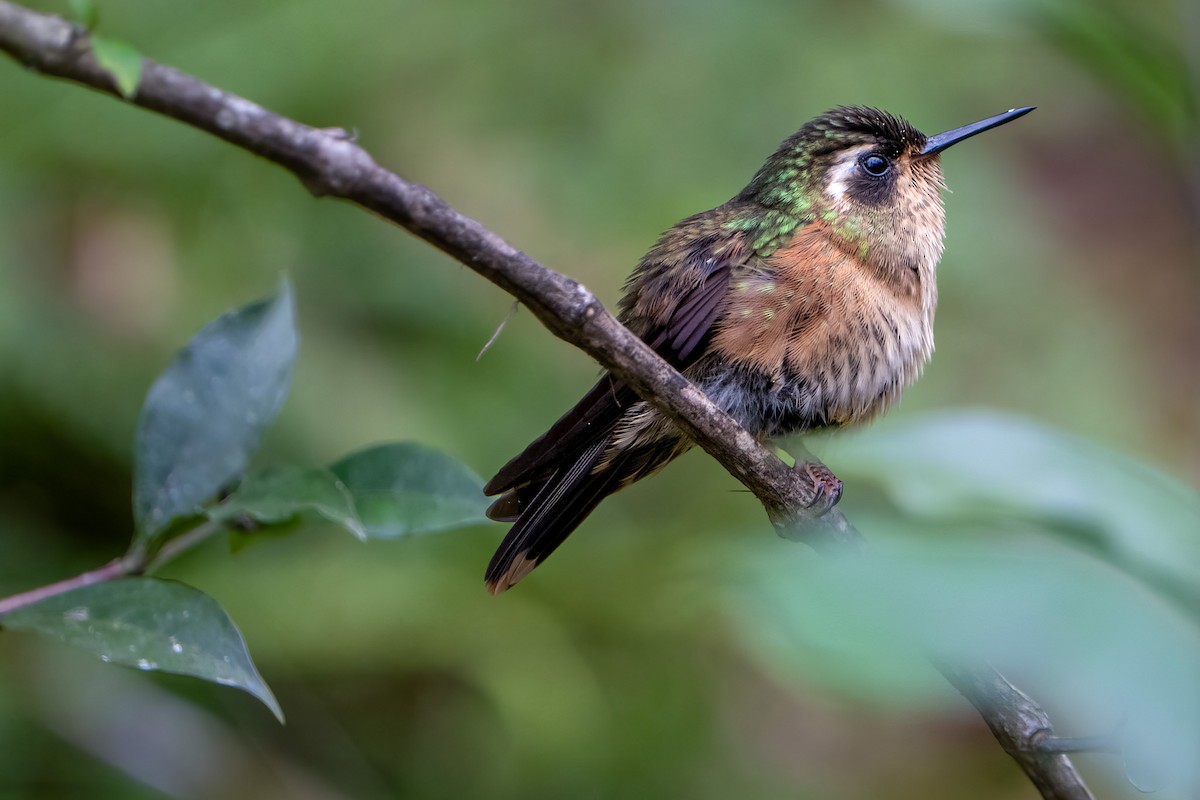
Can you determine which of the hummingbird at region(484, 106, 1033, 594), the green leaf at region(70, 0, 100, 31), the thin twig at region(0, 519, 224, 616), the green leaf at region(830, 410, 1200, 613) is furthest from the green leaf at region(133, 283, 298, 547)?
the green leaf at region(830, 410, 1200, 613)

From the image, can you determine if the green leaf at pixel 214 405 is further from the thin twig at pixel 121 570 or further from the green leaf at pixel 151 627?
the green leaf at pixel 151 627

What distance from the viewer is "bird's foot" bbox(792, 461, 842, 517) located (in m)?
2.42

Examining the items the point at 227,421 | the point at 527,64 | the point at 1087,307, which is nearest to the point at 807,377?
the point at 227,421

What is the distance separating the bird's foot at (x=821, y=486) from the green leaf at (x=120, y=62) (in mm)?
1560

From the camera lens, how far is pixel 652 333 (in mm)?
3070

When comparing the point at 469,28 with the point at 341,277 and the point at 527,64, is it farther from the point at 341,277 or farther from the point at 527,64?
the point at 341,277

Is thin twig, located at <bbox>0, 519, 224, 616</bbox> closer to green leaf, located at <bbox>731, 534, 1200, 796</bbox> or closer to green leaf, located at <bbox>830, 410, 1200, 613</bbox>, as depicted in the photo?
green leaf, located at <bbox>830, 410, 1200, 613</bbox>

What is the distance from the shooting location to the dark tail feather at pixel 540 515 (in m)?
2.69

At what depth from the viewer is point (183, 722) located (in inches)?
148

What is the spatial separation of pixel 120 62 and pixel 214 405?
101cm

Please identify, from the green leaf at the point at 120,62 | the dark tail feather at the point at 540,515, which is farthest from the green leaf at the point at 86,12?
the dark tail feather at the point at 540,515

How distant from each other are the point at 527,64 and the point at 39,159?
6.69ft

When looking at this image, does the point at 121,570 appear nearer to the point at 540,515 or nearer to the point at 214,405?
the point at 214,405

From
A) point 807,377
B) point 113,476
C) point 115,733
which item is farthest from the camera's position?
point 113,476
